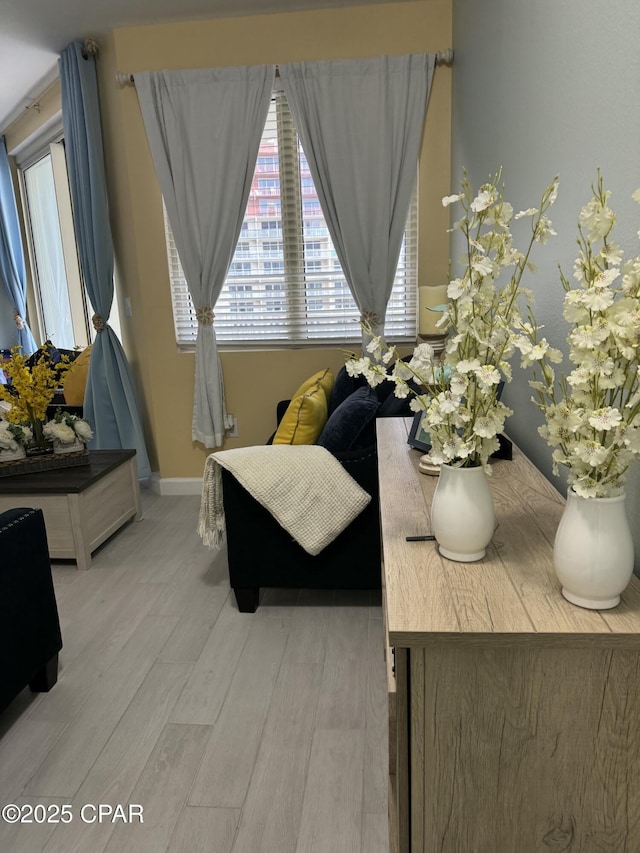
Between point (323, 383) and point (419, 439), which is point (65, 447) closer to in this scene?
point (323, 383)

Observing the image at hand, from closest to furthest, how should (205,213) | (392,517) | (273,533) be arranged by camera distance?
1. (392,517)
2. (273,533)
3. (205,213)

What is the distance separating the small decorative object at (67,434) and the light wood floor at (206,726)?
0.75 m

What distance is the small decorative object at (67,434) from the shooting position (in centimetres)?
327

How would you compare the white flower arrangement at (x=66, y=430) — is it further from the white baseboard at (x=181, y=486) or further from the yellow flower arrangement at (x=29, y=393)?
the white baseboard at (x=181, y=486)

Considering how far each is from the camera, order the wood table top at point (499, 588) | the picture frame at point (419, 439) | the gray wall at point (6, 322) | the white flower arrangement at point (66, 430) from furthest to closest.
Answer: the gray wall at point (6, 322)
the white flower arrangement at point (66, 430)
the picture frame at point (419, 439)
the wood table top at point (499, 588)

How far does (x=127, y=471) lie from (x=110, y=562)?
21.2 inches

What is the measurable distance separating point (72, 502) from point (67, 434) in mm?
419

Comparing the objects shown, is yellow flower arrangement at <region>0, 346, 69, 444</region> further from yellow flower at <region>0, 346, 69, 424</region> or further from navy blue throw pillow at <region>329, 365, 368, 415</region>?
navy blue throw pillow at <region>329, 365, 368, 415</region>

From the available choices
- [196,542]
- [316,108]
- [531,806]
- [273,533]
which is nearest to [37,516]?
[273,533]

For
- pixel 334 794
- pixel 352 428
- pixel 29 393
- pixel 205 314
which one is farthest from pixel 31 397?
pixel 334 794

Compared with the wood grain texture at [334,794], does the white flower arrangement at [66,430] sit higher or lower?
higher

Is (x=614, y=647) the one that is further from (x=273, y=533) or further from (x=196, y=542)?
(x=196, y=542)

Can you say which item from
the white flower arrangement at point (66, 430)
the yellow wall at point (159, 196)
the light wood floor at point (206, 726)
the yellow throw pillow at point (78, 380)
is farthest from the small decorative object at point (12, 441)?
the yellow throw pillow at point (78, 380)

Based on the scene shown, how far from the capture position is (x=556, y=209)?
5.38 ft
